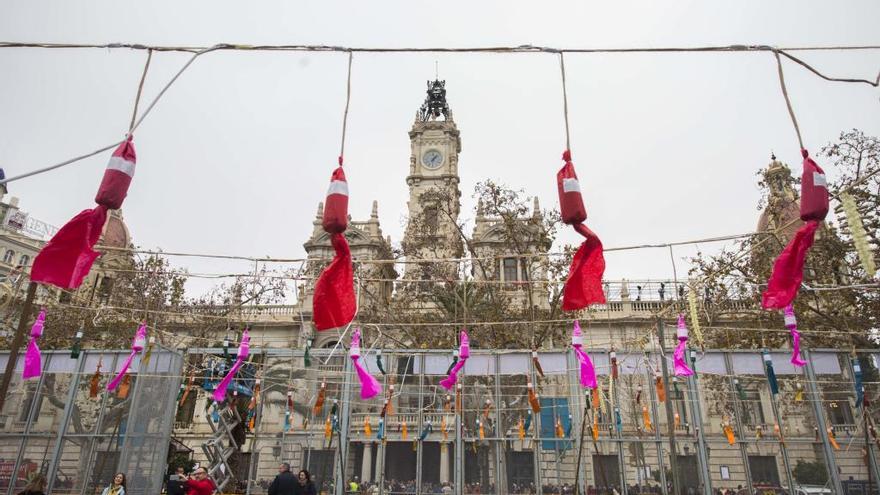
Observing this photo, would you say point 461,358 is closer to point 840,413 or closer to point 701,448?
point 701,448

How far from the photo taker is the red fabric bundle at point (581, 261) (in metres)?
5.52

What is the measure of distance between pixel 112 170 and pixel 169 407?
917cm

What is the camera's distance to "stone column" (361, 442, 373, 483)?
73.4ft

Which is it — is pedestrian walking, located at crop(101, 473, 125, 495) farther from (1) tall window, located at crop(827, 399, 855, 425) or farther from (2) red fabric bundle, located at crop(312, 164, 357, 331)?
(1) tall window, located at crop(827, 399, 855, 425)

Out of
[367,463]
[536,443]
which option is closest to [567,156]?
[536,443]

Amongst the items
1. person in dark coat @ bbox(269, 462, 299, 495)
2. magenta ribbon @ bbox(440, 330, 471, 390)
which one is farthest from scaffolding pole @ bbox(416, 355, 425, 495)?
person in dark coat @ bbox(269, 462, 299, 495)

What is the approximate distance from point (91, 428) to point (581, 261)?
43.0 ft

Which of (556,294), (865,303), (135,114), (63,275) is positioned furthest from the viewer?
(556,294)

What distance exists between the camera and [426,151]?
37.2 metres

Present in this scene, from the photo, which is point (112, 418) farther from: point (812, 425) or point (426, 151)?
point (426, 151)

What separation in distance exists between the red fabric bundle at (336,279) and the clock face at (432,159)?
31370mm

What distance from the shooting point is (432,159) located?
3691 cm

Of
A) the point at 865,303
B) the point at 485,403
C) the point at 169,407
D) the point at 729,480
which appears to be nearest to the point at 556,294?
the point at 485,403

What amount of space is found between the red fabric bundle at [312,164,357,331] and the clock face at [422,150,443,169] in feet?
103
